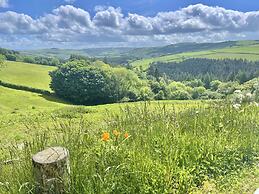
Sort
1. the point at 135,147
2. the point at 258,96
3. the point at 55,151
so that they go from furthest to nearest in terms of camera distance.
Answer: the point at 258,96 < the point at 135,147 < the point at 55,151

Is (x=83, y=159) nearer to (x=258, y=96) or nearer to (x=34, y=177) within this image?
(x=34, y=177)

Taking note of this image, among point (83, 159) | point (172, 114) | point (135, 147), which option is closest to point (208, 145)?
Result: point (172, 114)

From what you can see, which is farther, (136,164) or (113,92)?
(113,92)

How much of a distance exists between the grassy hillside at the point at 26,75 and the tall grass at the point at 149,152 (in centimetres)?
7777

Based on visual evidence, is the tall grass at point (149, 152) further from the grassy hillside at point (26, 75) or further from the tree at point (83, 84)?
the grassy hillside at point (26, 75)

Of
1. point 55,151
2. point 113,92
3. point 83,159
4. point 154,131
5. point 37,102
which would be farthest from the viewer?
point 113,92

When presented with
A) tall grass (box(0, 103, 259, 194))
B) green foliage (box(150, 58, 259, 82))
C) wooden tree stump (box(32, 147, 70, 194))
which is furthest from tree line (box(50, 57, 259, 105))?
wooden tree stump (box(32, 147, 70, 194))

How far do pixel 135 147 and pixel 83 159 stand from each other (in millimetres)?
906

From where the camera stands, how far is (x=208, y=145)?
6555 millimetres

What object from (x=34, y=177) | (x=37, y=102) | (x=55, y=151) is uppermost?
(x=55, y=151)

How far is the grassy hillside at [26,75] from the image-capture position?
84.4 meters

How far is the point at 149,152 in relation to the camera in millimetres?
5895

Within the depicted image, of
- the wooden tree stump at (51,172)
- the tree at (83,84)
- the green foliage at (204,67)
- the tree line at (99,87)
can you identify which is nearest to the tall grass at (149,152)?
the wooden tree stump at (51,172)

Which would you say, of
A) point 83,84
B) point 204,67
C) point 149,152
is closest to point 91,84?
point 83,84
